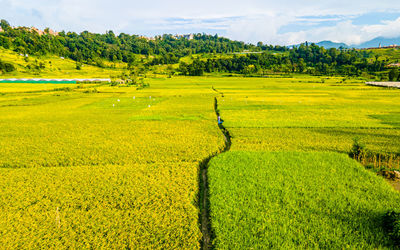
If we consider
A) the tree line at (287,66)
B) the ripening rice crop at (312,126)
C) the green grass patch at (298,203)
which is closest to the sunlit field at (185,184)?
the green grass patch at (298,203)

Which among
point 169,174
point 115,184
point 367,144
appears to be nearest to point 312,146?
point 367,144

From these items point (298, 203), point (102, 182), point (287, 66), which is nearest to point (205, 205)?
point (298, 203)

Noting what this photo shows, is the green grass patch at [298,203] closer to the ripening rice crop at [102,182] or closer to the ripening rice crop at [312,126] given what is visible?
the ripening rice crop at [102,182]

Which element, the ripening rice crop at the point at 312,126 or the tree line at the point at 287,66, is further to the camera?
the tree line at the point at 287,66

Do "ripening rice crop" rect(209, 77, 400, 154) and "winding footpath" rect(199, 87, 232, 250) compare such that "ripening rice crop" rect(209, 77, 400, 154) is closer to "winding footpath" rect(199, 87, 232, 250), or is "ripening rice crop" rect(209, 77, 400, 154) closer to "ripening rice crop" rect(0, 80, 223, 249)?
"ripening rice crop" rect(0, 80, 223, 249)

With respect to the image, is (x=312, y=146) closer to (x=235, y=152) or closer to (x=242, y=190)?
(x=235, y=152)

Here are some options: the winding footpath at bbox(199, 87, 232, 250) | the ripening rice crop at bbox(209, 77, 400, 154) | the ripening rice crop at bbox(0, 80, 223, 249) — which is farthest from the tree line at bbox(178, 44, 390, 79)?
the winding footpath at bbox(199, 87, 232, 250)

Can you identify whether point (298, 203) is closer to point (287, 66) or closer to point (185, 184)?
point (185, 184)

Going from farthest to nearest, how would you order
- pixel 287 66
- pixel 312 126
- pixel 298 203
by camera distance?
pixel 287 66 → pixel 312 126 → pixel 298 203
